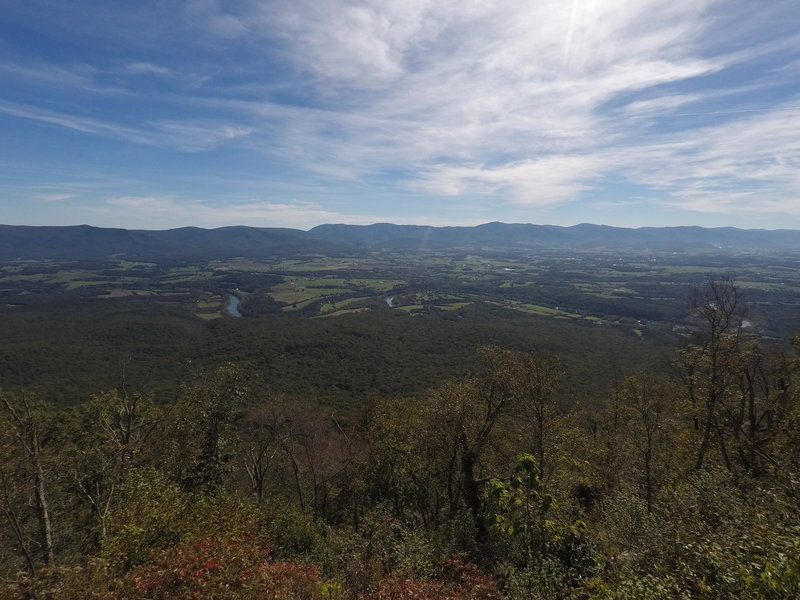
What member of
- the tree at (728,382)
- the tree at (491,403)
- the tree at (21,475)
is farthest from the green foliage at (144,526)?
the tree at (728,382)

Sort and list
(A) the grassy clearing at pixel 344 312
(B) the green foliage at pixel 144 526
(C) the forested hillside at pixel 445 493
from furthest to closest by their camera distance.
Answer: (A) the grassy clearing at pixel 344 312
(B) the green foliage at pixel 144 526
(C) the forested hillside at pixel 445 493

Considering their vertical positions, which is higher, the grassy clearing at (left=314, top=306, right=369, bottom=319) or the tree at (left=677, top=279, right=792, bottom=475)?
the tree at (left=677, top=279, right=792, bottom=475)

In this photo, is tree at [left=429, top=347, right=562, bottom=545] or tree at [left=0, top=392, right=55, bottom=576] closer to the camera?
tree at [left=0, top=392, right=55, bottom=576]

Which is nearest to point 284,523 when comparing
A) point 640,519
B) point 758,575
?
point 640,519

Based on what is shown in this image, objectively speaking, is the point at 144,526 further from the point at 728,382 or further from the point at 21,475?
the point at 728,382

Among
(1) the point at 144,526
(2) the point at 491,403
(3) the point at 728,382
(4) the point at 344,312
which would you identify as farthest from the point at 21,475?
(4) the point at 344,312

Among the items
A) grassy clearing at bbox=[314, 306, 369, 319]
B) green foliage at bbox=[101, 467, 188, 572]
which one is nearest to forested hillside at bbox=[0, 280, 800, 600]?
green foliage at bbox=[101, 467, 188, 572]

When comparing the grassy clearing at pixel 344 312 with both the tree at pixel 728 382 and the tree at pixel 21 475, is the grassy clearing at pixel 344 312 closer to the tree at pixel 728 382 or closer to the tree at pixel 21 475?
the tree at pixel 21 475

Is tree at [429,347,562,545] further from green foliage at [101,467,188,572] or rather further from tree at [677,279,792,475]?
green foliage at [101,467,188,572]
